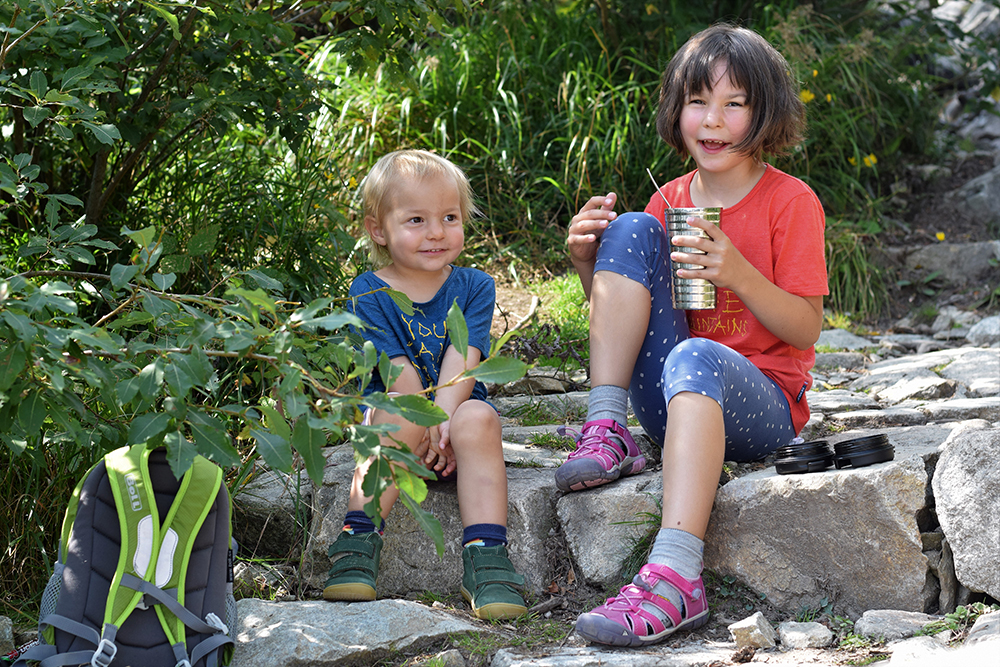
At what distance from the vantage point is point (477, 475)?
2.14m

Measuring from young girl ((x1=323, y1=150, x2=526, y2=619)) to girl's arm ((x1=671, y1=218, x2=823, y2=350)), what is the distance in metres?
0.61

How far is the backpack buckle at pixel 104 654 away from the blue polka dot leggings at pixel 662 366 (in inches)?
49.7

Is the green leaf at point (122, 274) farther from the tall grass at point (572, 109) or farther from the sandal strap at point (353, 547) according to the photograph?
the tall grass at point (572, 109)

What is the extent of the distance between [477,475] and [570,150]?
274cm

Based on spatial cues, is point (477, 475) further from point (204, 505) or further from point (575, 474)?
point (204, 505)

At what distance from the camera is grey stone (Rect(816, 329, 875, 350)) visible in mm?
4065

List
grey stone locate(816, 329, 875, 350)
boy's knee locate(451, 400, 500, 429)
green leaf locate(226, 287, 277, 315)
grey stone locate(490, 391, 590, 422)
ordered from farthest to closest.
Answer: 1. grey stone locate(816, 329, 875, 350)
2. grey stone locate(490, 391, 590, 422)
3. boy's knee locate(451, 400, 500, 429)
4. green leaf locate(226, 287, 277, 315)

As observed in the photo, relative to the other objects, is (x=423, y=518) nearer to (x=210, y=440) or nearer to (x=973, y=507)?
(x=210, y=440)

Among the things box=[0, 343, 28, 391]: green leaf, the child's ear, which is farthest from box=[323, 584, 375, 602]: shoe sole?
the child's ear

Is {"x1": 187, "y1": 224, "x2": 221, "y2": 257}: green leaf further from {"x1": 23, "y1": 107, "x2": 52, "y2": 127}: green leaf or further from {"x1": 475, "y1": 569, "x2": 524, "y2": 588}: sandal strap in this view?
{"x1": 475, "y1": 569, "x2": 524, "y2": 588}: sandal strap

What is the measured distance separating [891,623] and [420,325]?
131cm

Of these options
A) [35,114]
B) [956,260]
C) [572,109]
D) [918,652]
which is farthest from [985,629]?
[956,260]

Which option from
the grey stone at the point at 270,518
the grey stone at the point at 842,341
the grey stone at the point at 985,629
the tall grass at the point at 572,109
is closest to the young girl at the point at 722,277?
the grey stone at the point at 985,629

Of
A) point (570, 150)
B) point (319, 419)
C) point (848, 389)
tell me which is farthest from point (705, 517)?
point (570, 150)
